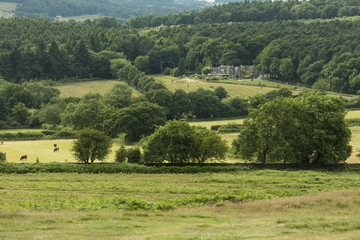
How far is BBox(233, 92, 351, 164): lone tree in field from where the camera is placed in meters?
51.0

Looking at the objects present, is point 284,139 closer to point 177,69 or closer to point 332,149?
point 332,149

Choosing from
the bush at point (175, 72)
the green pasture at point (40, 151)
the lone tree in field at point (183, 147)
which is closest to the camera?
the lone tree in field at point (183, 147)

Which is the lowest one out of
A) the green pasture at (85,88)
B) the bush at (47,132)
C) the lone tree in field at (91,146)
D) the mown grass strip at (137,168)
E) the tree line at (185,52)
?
the bush at (47,132)

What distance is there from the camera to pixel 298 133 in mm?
51688

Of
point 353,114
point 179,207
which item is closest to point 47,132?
point 353,114

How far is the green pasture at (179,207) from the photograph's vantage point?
22.1 meters

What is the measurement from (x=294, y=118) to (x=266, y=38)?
13038cm

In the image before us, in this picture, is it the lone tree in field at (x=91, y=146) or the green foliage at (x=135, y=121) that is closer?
the lone tree in field at (x=91, y=146)

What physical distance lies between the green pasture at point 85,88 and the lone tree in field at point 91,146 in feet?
225

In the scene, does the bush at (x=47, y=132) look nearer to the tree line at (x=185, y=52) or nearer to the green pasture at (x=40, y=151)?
the green pasture at (x=40, y=151)

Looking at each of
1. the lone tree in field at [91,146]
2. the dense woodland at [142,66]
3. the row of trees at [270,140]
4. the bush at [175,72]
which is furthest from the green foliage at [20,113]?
the bush at [175,72]

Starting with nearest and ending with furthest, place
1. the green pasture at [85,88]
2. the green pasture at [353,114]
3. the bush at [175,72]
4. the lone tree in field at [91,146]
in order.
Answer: the lone tree in field at [91,146], the green pasture at [353,114], the green pasture at [85,88], the bush at [175,72]

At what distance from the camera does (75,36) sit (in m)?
174

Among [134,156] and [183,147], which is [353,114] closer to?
[183,147]
